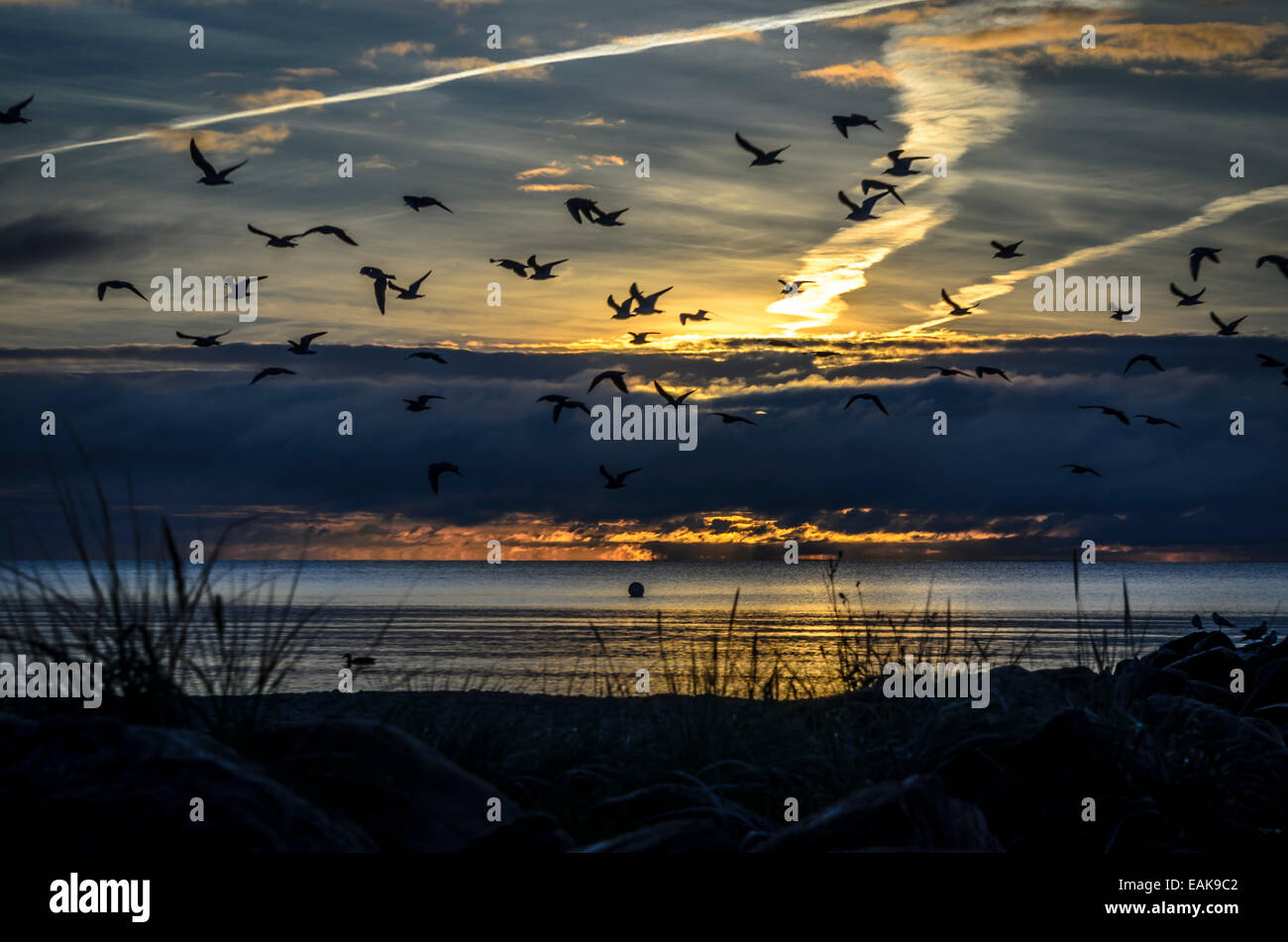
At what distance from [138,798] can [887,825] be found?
331 cm

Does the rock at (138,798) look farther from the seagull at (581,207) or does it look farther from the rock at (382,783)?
the seagull at (581,207)

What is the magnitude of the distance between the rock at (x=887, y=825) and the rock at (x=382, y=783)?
56.6 inches

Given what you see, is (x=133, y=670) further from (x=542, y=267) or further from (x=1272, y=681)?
(x=542, y=267)

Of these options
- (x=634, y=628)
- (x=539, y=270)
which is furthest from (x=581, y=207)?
(x=634, y=628)

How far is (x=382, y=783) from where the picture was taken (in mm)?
5641

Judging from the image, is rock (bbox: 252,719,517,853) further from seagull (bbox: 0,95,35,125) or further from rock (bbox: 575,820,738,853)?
seagull (bbox: 0,95,35,125)

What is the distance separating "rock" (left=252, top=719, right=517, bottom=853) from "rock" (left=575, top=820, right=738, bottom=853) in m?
0.68

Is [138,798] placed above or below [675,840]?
above

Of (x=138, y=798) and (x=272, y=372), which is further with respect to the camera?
(x=272, y=372)

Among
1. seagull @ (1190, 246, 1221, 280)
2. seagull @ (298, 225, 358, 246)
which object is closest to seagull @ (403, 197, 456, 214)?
seagull @ (298, 225, 358, 246)

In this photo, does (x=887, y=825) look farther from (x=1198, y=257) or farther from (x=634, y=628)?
(x=634, y=628)
